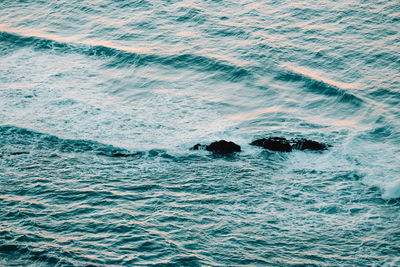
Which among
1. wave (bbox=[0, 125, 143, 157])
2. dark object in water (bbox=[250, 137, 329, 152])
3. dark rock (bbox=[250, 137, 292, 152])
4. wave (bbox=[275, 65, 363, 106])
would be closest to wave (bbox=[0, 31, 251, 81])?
wave (bbox=[275, 65, 363, 106])

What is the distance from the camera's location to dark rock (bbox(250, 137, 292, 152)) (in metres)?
15.4

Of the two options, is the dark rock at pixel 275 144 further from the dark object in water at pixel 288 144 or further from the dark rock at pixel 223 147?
the dark rock at pixel 223 147

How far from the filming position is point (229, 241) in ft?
35.5

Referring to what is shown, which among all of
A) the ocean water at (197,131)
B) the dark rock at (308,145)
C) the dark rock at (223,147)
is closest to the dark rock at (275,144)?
the dark rock at (308,145)

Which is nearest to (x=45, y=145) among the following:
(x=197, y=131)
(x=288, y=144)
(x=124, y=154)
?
(x=124, y=154)

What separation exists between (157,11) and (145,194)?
1940 centimetres

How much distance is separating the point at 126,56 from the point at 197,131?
29.8 ft

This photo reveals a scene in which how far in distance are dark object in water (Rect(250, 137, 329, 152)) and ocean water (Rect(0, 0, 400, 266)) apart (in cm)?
39

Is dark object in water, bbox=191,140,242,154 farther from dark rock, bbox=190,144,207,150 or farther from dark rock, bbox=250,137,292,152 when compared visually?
dark rock, bbox=250,137,292,152

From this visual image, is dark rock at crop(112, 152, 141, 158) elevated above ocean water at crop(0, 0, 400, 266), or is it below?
below

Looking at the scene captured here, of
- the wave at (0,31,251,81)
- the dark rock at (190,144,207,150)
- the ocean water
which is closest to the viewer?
the ocean water

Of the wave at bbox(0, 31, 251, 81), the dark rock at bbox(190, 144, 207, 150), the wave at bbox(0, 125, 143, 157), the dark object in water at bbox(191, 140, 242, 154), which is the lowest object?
the wave at bbox(0, 125, 143, 157)

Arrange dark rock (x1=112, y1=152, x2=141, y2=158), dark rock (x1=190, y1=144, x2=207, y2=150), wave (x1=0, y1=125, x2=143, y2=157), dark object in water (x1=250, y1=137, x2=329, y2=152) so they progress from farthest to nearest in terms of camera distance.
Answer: dark rock (x1=190, y1=144, x2=207, y2=150) < dark object in water (x1=250, y1=137, x2=329, y2=152) < wave (x1=0, y1=125, x2=143, y2=157) < dark rock (x1=112, y1=152, x2=141, y2=158)

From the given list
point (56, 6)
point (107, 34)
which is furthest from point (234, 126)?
point (56, 6)
